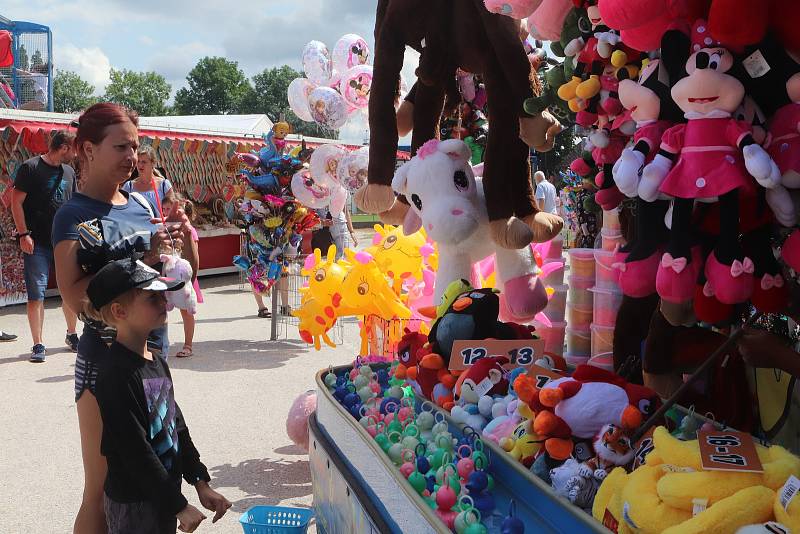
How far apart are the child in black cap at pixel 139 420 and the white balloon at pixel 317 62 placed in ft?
12.2

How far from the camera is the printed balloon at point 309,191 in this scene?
6.13 m

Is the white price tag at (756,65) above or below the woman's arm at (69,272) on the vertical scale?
above

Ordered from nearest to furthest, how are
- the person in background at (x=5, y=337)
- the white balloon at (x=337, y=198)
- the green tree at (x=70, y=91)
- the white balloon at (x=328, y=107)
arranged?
the white balloon at (x=328, y=107)
the white balloon at (x=337, y=198)
the person in background at (x=5, y=337)
the green tree at (x=70, y=91)

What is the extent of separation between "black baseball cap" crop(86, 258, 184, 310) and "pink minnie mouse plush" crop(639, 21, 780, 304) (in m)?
1.45

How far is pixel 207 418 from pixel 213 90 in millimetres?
60998

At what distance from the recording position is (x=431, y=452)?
6.24 ft

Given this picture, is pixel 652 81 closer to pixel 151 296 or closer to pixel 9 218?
pixel 151 296

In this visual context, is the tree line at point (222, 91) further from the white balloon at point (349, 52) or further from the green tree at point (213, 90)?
the white balloon at point (349, 52)

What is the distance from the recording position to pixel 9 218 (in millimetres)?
8336

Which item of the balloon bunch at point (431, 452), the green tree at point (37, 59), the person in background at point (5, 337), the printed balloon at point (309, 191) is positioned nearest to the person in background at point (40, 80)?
the green tree at point (37, 59)

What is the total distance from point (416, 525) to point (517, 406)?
0.44m

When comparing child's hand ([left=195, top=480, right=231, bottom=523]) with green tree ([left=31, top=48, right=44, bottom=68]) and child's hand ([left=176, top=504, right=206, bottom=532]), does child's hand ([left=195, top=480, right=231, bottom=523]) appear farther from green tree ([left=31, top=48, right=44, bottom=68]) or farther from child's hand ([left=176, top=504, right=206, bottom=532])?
green tree ([left=31, top=48, right=44, bottom=68])

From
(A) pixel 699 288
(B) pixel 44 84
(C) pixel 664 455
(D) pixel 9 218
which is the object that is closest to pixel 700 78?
(A) pixel 699 288

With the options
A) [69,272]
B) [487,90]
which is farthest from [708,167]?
[69,272]
